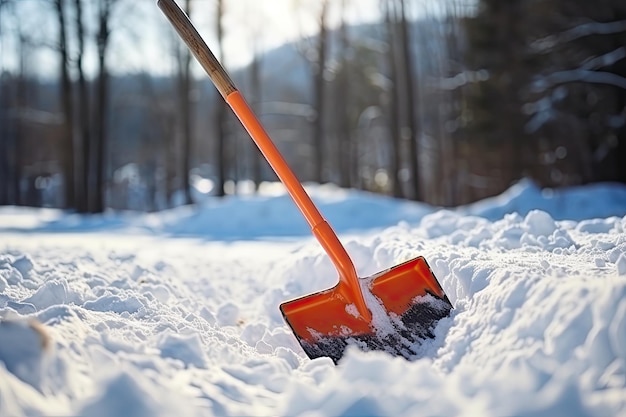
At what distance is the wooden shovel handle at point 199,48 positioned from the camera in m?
3.40

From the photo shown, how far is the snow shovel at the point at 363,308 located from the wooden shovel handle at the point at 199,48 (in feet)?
2.12

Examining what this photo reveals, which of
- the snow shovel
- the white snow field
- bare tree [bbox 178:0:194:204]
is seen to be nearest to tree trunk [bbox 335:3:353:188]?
bare tree [bbox 178:0:194:204]

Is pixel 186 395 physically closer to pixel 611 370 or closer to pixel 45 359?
pixel 45 359

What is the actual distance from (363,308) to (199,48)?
6.09 ft

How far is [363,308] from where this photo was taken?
9.46 ft

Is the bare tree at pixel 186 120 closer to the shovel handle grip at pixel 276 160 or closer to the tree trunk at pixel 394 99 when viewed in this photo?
the tree trunk at pixel 394 99

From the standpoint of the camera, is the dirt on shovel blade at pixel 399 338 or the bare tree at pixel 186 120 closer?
the dirt on shovel blade at pixel 399 338

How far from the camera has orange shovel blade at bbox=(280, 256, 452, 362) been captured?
A: 8.96ft

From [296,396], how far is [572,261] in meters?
2.01

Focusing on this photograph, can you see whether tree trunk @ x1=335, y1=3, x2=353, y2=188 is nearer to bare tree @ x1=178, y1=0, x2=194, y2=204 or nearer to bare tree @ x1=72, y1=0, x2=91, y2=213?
bare tree @ x1=178, y1=0, x2=194, y2=204

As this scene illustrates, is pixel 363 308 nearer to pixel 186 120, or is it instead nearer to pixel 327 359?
pixel 327 359

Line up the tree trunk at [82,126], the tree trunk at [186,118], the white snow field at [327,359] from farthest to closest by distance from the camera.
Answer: the tree trunk at [186,118] < the tree trunk at [82,126] < the white snow field at [327,359]

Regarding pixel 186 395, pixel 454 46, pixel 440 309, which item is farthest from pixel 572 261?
pixel 454 46

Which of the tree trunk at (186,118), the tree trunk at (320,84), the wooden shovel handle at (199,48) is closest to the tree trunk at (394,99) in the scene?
the tree trunk at (320,84)
